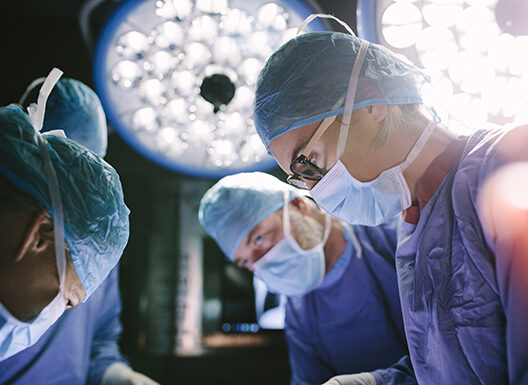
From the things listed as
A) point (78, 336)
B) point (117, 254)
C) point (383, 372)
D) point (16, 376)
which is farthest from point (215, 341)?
point (117, 254)

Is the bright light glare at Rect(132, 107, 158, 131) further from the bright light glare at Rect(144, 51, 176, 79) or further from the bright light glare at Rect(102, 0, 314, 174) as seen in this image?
the bright light glare at Rect(144, 51, 176, 79)

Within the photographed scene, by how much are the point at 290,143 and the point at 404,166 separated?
0.31 meters

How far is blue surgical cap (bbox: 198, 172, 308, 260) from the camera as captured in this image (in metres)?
1.71

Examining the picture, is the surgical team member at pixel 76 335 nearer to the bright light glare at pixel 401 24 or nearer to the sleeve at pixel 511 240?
the bright light glare at pixel 401 24

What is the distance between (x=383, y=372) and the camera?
4.17 ft

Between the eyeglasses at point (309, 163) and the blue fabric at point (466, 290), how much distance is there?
31cm

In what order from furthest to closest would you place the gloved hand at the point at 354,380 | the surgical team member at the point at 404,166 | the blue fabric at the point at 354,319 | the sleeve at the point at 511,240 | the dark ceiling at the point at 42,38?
the dark ceiling at the point at 42,38 → the blue fabric at the point at 354,319 → the gloved hand at the point at 354,380 → the surgical team member at the point at 404,166 → the sleeve at the point at 511,240

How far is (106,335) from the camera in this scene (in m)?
1.87

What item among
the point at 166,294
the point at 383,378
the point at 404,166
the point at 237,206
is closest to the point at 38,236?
the point at 404,166

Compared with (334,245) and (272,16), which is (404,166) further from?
(334,245)

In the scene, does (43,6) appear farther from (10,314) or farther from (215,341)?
(215,341)

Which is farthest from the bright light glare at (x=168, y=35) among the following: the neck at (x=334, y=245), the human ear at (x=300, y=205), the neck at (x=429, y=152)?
the neck at (x=334, y=245)

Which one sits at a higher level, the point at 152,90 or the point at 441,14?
the point at 441,14

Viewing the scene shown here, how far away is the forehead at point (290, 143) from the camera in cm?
104
